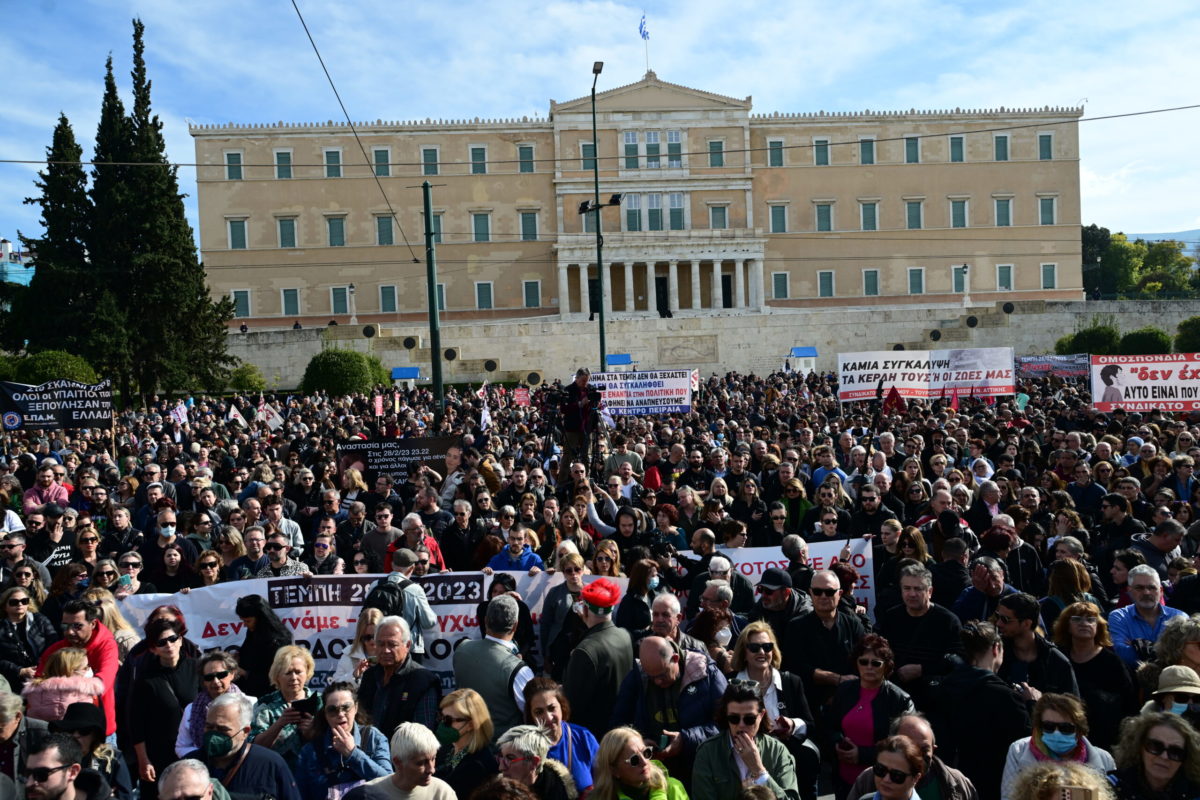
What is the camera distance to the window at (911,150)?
5738 cm

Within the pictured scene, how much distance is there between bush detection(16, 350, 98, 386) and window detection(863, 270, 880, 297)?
42956 millimetres

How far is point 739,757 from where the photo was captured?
4434 millimetres

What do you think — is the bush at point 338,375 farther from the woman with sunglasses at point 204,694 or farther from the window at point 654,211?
the woman with sunglasses at point 204,694

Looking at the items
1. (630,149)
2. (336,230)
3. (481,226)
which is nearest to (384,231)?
(336,230)

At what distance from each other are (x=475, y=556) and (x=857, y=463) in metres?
4.96

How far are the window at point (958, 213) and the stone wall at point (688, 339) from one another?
1202 cm

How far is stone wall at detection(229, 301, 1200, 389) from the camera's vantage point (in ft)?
145

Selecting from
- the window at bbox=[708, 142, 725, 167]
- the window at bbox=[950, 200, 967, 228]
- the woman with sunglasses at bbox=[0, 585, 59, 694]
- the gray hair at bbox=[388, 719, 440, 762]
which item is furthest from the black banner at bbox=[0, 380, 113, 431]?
the window at bbox=[950, 200, 967, 228]

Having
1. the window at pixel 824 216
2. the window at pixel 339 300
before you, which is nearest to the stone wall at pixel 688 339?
the window at pixel 339 300

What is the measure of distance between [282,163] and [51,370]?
111 feet

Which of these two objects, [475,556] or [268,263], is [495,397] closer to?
[475,556]

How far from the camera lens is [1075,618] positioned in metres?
5.44

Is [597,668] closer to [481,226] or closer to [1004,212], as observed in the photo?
[481,226]

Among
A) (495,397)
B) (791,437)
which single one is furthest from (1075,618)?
(495,397)
